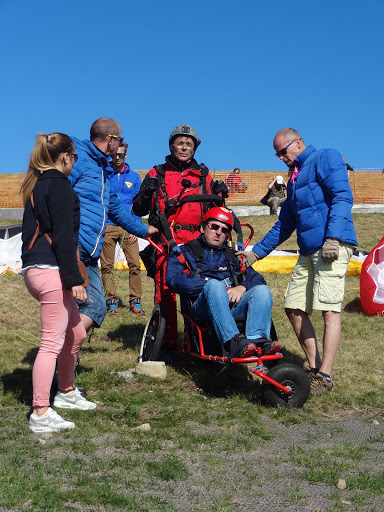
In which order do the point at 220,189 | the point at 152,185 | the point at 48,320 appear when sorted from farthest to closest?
the point at 220,189 < the point at 152,185 < the point at 48,320

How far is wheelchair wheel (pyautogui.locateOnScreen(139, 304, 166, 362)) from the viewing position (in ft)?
19.0

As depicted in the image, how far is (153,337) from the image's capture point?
6.04m

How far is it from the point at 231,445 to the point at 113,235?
5449 mm

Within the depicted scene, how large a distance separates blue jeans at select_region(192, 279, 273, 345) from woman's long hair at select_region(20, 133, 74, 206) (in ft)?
5.12

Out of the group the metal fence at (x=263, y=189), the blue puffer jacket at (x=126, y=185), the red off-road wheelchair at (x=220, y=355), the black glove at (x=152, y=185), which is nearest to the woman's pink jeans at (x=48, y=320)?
the red off-road wheelchair at (x=220, y=355)

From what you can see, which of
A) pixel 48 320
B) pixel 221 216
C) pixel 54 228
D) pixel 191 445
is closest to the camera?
pixel 191 445

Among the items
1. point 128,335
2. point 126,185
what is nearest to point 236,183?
point 126,185

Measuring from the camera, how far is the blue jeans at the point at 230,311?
4.91 metres

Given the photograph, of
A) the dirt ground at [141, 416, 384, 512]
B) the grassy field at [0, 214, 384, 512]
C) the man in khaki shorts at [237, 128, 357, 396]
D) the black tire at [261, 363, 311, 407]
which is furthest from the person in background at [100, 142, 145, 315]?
the dirt ground at [141, 416, 384, 512]

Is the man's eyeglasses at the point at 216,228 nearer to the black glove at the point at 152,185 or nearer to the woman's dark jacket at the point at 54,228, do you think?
the black glove at the point at 152,185

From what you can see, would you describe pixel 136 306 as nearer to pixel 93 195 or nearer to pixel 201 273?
pixel 201 273

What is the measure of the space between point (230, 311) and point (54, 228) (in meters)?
1.67

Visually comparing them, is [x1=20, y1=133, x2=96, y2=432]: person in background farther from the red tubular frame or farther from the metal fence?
the metal fence

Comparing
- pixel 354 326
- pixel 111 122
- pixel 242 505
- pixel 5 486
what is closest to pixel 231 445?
pixel 242 505
